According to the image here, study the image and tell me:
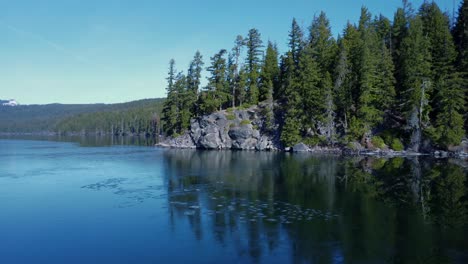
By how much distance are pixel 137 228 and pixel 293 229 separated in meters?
9.46

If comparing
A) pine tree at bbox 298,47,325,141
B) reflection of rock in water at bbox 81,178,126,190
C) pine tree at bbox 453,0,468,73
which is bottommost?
reflection of rock in water at bbox 81,178,126,190

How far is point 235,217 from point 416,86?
5291cm

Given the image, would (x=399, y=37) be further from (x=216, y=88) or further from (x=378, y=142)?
(x=216, y=88)

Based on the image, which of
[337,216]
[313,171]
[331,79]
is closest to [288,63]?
[331,79]

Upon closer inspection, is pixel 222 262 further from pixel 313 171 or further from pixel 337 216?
pixel 313 171

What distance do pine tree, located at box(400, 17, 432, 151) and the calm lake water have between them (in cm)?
2179

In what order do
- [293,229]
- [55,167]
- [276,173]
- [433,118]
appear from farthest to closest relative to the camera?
[433,118], [55,167], [276,173], [293,229]

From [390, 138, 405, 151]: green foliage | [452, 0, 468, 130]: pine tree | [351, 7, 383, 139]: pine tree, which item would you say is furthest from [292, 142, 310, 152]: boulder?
[452, 0, 468, 130]: pine tree

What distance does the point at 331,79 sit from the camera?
3036 inches

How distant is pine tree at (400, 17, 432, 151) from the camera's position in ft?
210

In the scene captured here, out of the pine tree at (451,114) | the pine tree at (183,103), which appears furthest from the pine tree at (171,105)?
the pine tree at (451,114)

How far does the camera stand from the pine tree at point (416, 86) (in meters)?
63.9

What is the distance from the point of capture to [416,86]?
210ft

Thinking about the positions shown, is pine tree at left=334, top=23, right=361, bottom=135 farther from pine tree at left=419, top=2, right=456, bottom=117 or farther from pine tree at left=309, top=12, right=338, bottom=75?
pine tree at left=419, top=2, right=456, bottom=117
